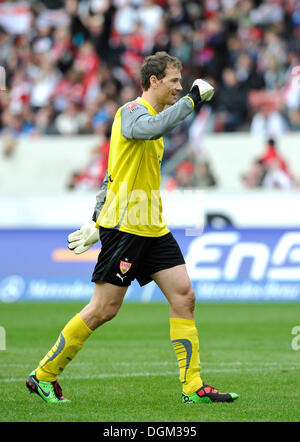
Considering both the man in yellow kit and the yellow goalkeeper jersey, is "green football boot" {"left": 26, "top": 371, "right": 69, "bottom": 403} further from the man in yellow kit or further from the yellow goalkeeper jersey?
the yellow goalkeeper jersey

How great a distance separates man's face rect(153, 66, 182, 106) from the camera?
6855 millimetres

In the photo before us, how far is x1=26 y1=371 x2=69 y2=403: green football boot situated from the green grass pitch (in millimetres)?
69

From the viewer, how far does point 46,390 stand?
686cm

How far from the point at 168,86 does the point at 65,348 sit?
6.92 feet

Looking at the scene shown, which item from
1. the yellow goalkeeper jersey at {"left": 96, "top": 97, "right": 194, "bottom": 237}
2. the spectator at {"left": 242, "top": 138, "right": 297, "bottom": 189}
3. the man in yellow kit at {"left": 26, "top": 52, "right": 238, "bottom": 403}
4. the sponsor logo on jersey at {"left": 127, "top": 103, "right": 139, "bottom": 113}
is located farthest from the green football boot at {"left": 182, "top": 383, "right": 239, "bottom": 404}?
the spectator at {"left": 242, "top": 138, "right": 297, "bottom": 189}

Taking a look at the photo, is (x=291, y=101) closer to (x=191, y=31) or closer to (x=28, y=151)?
(x=191, y=31)

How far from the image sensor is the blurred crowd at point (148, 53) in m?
19.2

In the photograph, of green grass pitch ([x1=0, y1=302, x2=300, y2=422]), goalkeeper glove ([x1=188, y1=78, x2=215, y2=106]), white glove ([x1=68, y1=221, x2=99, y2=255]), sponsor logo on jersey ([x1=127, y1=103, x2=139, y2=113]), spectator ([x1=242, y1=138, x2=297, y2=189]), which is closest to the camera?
green grass pitch ([x1=0, y1=302, x2=300, y2=422])

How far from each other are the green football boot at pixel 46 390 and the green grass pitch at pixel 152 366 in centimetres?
7

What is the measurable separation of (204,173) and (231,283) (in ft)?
10.5

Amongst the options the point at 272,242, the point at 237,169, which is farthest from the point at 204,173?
the point at 272,242

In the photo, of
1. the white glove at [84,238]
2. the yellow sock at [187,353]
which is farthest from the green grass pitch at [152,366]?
the white glove at [84,238]

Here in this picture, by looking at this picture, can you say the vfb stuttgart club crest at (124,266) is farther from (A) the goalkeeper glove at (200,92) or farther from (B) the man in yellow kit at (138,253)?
(A) the goalkeeper glove at (200,92)

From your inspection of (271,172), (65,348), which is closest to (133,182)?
(65,348)
